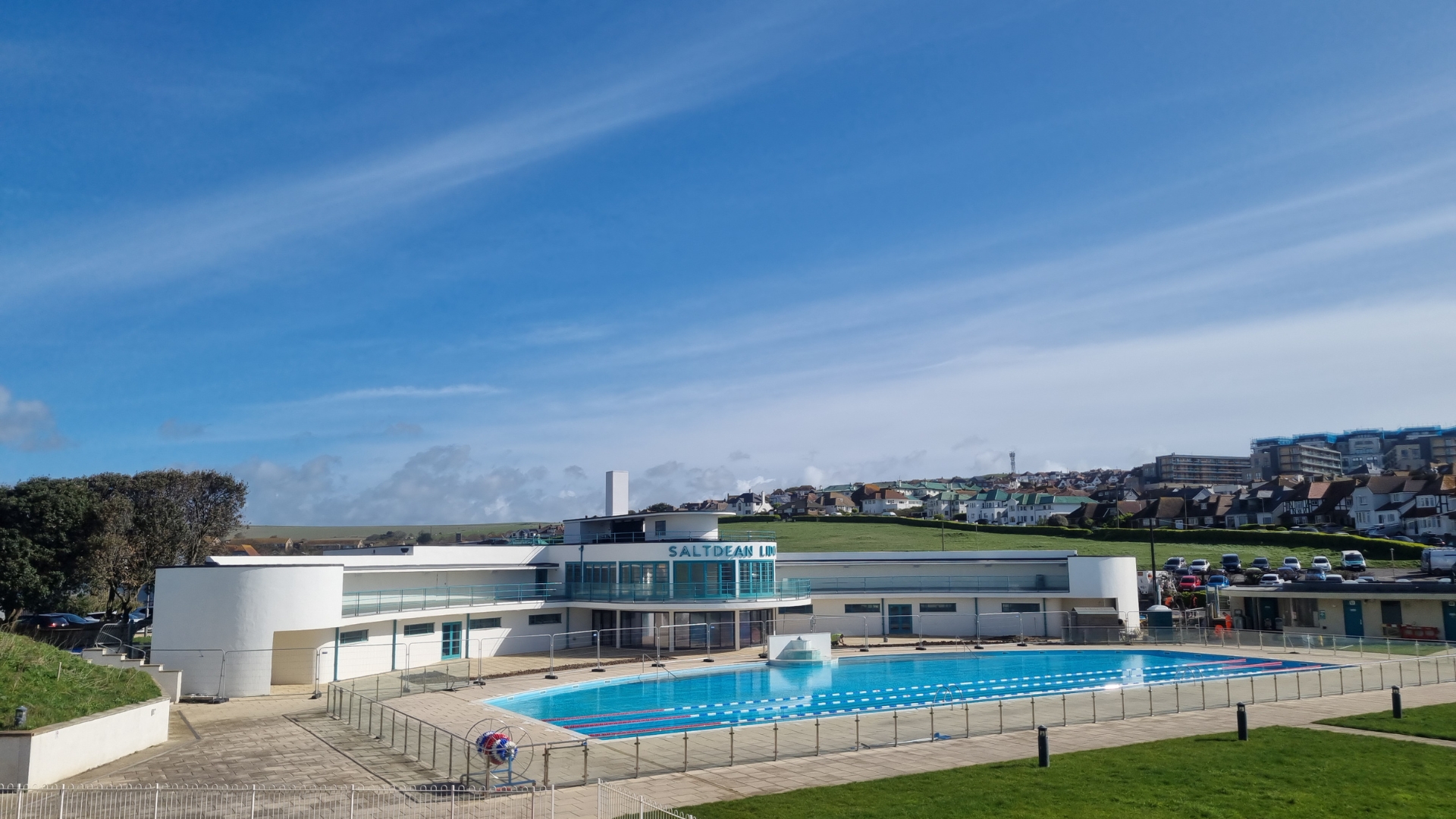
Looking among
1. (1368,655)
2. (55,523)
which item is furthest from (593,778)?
(55,523)

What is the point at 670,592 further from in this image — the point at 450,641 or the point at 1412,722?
the point at 1412,722

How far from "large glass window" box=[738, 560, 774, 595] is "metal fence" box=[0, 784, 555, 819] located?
88.0ft

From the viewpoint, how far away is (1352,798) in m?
16.2

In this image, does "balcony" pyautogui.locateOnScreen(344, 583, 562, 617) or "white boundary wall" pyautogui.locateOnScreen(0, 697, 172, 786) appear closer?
"white boundary wall" pyautogui.locateOnScreen(0, 697, 172, 786)

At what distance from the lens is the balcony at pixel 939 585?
1934 inches

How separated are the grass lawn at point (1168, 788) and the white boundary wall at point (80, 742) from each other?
12.7 m

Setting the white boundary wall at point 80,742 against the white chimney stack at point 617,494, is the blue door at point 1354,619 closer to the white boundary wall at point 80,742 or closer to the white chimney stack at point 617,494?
the white chimney stack at point 617,494

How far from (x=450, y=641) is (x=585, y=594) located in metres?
6.96

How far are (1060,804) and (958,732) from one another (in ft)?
24.2

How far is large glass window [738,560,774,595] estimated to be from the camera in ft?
145

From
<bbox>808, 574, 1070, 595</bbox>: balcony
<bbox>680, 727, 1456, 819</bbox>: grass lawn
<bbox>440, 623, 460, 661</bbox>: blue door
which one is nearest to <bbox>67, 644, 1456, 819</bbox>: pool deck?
<bbox>680, 727, 1456, 819</bbox>: grass lawn

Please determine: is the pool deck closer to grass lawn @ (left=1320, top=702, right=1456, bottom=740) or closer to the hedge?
grass lawn @ (left=1320, top=702, right=1456, bottom=740)

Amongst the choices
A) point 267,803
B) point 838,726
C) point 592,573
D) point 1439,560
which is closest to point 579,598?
point 592,573

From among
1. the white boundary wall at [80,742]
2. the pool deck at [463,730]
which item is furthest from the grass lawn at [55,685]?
the pool deck at [463,730]
